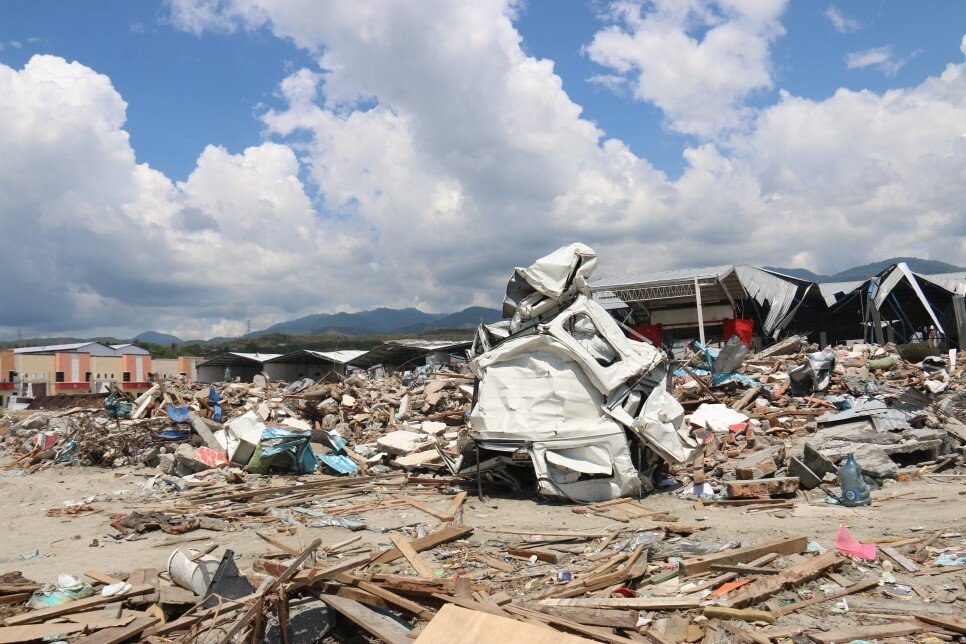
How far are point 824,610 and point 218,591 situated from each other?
13.2 feet

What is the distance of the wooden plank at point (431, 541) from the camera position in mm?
6038

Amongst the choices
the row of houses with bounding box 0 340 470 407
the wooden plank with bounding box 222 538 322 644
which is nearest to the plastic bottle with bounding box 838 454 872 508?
the wooden plank with bounding box 222 538 322 644

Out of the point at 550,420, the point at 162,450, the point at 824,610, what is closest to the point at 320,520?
the point at 550,420

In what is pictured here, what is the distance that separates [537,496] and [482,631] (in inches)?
229

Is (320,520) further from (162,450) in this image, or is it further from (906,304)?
(906,304)

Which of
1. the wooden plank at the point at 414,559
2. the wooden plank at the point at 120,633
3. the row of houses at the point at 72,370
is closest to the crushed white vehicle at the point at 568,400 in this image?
the wooden plank at the point at 414,559

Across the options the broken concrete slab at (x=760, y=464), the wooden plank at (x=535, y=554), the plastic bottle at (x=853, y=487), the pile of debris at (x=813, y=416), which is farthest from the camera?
the broken concrete slab at (x=760, y=464)

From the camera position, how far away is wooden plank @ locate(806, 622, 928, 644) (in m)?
3.79

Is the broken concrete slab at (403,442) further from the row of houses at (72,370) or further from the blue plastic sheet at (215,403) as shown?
the row of houses at (72,370)

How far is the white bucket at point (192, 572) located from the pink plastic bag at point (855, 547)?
4831 millimetres

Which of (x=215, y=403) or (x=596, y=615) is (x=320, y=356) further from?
(x=596, y=615)

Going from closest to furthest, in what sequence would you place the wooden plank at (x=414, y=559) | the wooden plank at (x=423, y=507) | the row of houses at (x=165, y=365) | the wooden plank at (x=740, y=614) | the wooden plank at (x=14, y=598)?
the wooden plank at (x=740, y=614)
the wooden plank at (x=14, y=598)
the wooden plank at (x=414, y=559)
the wooden plank at (x=423, y=507)
the row of houses at (x=165, y=365)

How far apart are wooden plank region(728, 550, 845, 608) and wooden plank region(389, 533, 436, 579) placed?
7.58ft

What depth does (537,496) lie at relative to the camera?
9.22 metres
